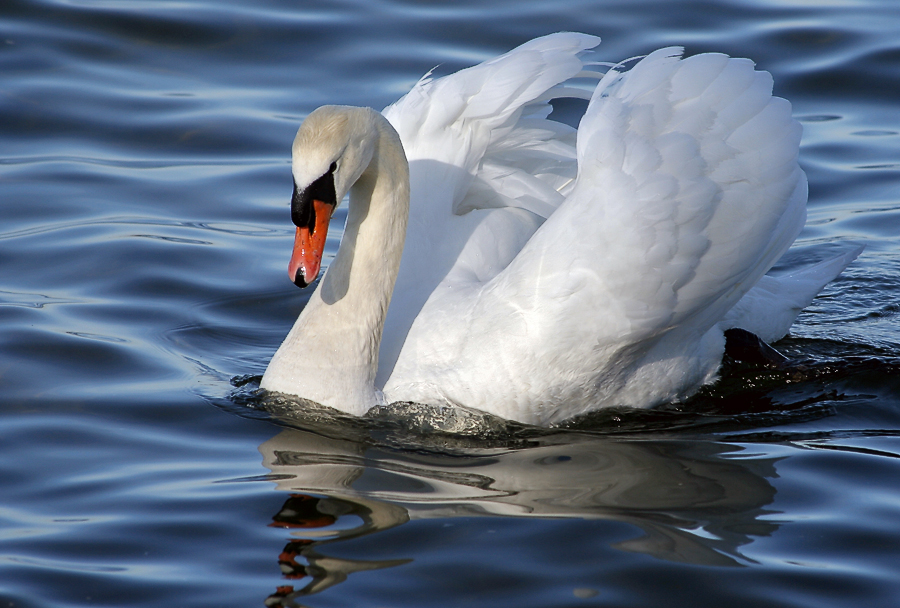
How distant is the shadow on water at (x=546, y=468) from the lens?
4.28 m

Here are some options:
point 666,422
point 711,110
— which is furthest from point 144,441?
point 711,110

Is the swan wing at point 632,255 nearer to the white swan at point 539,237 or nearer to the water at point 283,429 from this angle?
the white swan at point 539,237

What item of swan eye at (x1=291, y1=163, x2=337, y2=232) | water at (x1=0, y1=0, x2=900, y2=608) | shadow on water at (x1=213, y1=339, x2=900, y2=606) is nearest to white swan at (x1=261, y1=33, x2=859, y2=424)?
swan eye at (x1=291, y1=163, x2=337, y2=232)

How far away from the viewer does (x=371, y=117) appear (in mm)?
5254

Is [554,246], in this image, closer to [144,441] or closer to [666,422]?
[666,422]

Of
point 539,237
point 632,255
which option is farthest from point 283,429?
point 632,255

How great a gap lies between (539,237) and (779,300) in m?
1.95

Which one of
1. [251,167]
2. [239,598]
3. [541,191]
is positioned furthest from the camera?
[251,167]

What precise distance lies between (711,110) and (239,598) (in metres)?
2.87

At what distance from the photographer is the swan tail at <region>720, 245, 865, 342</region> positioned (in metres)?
6.35

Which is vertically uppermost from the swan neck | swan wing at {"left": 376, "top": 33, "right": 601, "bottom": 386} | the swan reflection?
swan wing at {"left": 376, "top": 33, "right": 601, "bottom": 386}

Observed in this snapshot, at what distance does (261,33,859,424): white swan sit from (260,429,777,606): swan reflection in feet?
1.14

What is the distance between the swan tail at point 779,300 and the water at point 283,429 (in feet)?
0.77

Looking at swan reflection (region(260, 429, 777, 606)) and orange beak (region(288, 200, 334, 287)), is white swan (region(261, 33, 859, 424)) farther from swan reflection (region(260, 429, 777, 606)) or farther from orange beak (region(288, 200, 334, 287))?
swan reflection (region(260, 429, 777, 606))
